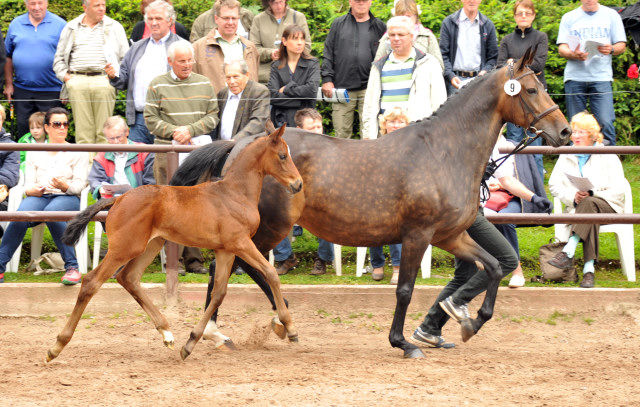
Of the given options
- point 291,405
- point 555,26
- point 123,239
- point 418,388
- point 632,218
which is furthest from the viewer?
point 555,26

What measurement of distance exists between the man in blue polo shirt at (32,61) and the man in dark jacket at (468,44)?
4.18m

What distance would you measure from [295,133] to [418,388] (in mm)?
2168

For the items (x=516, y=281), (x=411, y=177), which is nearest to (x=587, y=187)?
(x=516, y=281)

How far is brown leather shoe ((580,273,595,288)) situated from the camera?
8.13 metres

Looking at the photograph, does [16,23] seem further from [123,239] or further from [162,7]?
[123,239]

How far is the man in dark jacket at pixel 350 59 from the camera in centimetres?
965

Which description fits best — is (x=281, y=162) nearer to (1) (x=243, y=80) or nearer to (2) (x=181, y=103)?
(1) (x=243, y=80)

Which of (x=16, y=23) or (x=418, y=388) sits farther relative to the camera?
(x=16, y=23)

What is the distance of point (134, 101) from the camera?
9375 mm

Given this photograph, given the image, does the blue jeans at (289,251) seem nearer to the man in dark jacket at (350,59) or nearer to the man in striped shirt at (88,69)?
the man in dark jacket at (350,59)

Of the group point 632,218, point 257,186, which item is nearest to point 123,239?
point 257,186

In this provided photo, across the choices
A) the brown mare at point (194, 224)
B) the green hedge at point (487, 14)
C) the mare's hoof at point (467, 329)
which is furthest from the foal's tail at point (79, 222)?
the green hedge at point (487, 14)

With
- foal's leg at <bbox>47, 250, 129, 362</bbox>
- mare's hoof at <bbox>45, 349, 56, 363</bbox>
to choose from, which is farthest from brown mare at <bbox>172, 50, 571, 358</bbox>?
mare's hoof at <bbox>45, 349, 56, 363</bbox>

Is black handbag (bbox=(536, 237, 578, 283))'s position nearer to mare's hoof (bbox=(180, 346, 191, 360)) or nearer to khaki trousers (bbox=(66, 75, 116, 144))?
mare's hoof (bbox=(180, 346, 191, 360))
